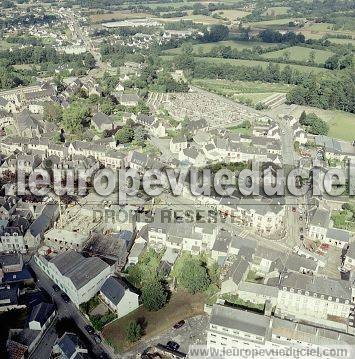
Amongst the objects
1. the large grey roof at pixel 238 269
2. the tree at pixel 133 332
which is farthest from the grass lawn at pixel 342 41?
the tree at pixel 133 332

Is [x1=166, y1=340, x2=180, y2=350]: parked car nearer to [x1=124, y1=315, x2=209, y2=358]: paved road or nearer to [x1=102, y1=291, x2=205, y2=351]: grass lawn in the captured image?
[x1=124, y1=315, x2=209, y2=358]: paved road

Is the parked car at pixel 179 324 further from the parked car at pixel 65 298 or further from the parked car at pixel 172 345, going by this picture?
the parked car at pixel 65 298

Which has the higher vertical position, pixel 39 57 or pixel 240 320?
pixel 39 57

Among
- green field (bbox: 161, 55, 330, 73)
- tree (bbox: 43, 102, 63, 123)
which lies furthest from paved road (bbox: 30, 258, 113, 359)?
green field (bbox: 161, 55, 330, 73)

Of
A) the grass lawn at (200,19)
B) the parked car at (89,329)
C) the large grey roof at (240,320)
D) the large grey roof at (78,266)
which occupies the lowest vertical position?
the parked car at (89,329)

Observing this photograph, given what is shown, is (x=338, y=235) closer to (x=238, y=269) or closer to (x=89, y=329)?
(x=238, y=269)

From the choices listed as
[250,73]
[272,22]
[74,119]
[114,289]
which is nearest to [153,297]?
[114,289]
